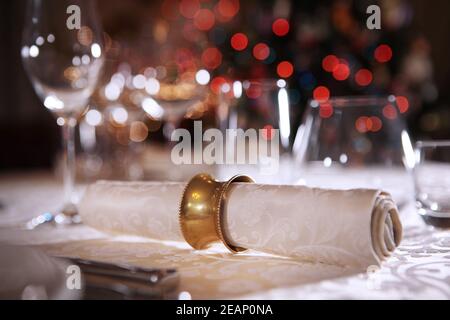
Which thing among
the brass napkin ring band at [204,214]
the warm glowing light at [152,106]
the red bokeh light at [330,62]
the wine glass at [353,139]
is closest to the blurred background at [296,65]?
the red bokeh light at [330,62]

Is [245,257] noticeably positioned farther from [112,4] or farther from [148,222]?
[112,4]

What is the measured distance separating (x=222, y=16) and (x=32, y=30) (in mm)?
3500

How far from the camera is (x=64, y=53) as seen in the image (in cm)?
77

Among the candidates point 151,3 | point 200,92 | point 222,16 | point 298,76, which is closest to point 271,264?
point 200,92

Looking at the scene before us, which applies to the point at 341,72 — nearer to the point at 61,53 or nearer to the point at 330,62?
the point at 330,62

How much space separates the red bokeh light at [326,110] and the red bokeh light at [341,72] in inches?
95.6

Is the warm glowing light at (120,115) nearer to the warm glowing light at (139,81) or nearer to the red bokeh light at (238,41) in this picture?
the warm glowing light at (139,81)

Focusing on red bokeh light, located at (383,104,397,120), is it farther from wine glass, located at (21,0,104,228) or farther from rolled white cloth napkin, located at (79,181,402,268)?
wine glass, located at (21,0,104,228)

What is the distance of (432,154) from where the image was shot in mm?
602

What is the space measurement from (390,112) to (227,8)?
12.3 ft

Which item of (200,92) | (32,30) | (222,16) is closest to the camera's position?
(32,30)

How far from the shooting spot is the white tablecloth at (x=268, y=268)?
0.41 m

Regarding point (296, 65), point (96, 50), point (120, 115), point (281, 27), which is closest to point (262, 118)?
point (96, 50)
